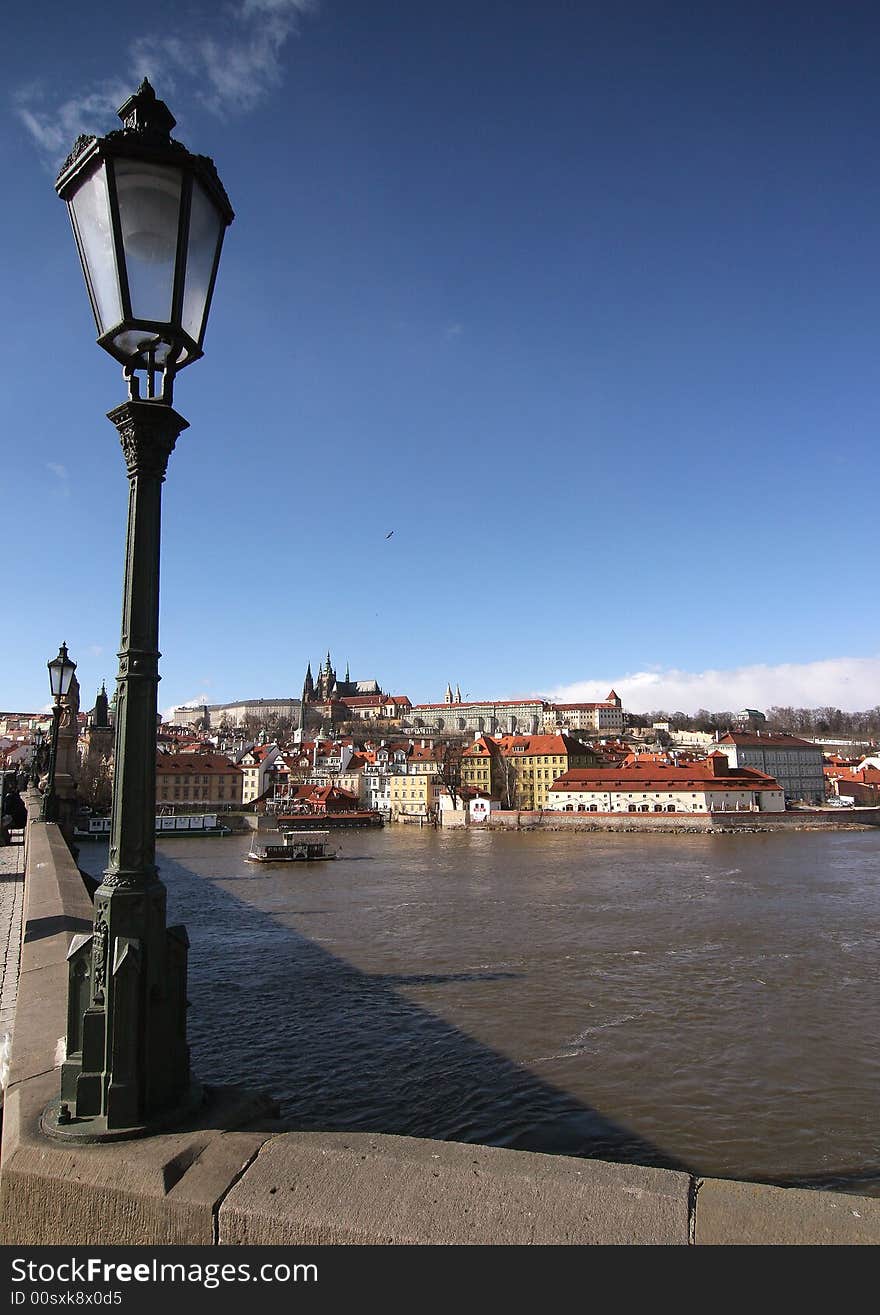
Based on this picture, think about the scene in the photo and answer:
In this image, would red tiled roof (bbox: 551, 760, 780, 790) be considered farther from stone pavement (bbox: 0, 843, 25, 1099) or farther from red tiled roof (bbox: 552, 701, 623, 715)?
red tiled roof (bbox: 552, 701, 623, 715)

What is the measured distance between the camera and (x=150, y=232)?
3078mm

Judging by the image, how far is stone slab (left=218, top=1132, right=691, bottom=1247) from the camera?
2.24 m

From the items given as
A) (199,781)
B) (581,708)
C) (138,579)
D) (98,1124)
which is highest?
(581,708)

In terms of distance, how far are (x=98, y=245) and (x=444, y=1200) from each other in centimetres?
352

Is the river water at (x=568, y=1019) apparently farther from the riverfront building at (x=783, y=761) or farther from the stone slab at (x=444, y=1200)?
the riverfront building at (x=783, y=761)

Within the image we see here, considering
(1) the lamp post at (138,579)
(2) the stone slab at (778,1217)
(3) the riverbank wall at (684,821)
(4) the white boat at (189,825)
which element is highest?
(1) the lamp post at (138,579)

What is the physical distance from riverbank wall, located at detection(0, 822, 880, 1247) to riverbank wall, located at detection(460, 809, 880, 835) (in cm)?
7381

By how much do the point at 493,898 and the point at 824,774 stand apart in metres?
98.5

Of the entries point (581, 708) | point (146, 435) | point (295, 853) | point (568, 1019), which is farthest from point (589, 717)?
point (146, 435)

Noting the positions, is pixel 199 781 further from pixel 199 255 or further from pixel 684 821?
pixel 199 255

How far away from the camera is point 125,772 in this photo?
2971 mm

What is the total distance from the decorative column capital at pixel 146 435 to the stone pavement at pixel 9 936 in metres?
2.81

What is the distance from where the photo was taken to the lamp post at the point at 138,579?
2791 mm

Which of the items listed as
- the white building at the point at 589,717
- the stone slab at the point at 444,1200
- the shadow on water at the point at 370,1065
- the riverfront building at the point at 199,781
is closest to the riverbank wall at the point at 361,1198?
the stone slab at the point at 444,1200
